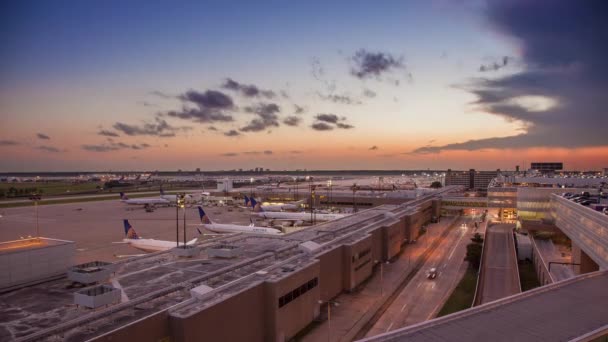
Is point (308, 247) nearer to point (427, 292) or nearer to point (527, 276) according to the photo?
point (427, 292)

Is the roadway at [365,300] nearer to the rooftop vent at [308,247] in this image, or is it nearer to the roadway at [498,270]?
the rooftop vent at [308,247]

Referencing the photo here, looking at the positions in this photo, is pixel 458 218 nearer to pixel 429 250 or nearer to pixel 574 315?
pixel 429 250

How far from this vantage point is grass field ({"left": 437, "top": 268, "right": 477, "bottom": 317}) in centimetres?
3781

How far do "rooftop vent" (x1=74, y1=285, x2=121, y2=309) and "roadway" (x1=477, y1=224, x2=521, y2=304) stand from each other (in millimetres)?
34762

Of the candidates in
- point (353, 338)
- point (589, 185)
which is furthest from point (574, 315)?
point (589, 185)

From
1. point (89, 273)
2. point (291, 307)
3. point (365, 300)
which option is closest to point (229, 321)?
point (291, 307)

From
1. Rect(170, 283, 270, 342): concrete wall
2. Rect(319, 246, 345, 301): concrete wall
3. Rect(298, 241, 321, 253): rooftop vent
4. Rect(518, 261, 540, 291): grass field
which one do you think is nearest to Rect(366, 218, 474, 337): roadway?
Rect(319, 246, 345, 301): concrete wall

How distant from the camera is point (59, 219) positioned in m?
102

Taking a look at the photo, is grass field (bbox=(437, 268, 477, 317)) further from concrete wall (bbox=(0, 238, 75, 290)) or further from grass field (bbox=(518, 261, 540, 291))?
concrete wall (bbox=(0, 238, 75, 290))

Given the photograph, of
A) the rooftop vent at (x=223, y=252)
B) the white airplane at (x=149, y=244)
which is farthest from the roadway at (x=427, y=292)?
the white airplane at (x=149, y=244)

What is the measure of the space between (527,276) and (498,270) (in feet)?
14.7

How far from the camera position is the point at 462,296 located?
136 feet

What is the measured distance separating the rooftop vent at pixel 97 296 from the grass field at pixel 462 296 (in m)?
28.9

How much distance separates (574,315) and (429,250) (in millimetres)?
44732
